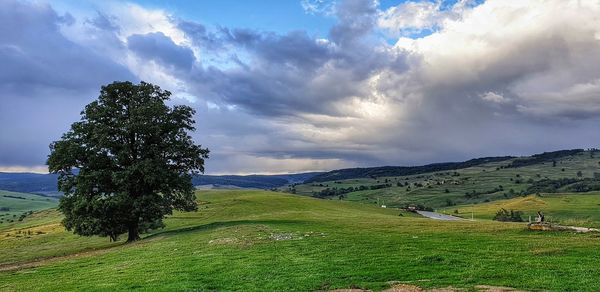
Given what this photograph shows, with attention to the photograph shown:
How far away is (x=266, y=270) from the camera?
83.6 feet

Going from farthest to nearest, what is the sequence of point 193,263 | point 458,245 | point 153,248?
1. point 153,248
2. point 458,245
3. point 193,263

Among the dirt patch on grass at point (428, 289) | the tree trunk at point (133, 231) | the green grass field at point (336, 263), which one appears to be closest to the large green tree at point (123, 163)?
the tree trunk at point (133, 231)

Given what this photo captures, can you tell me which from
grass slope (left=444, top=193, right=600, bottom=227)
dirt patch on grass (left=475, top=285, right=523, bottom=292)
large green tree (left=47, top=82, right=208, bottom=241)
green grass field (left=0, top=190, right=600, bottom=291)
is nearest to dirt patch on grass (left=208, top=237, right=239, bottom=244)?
green grass field (left=0, top=190, right=600, bottom=291)

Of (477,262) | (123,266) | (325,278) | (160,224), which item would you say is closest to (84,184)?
(160,224)

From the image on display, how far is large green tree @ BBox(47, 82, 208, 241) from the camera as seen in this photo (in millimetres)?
53125

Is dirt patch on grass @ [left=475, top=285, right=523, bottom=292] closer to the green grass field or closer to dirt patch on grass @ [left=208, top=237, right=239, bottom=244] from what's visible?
the green grass field

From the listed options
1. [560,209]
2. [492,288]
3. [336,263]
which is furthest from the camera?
[560,209]

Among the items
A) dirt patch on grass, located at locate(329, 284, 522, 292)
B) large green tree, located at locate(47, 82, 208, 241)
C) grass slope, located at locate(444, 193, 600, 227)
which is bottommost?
grass slope, located at locate(444, 193, 600, 227)

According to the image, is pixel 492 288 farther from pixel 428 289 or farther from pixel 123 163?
pixel 123 163

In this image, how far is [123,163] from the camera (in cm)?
5600

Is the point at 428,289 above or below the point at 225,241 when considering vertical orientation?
below

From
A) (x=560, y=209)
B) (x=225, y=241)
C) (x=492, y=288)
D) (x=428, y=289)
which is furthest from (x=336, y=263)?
(x=560, y=209)

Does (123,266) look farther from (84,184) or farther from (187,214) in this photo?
(187,214)

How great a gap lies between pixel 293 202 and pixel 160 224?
44709mm
